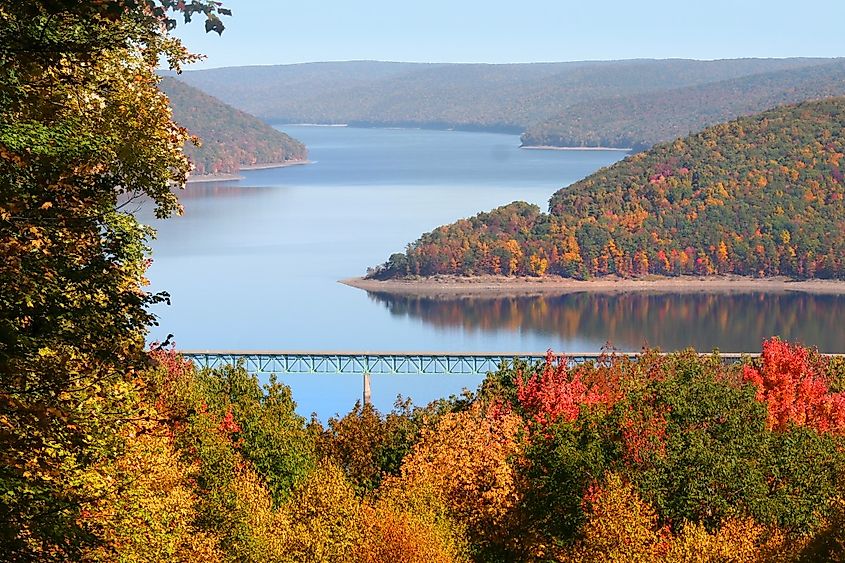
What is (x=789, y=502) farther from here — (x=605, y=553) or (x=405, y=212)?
(x=405, y=212)

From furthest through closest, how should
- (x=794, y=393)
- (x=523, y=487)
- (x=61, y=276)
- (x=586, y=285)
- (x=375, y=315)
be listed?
(x=586, y=285)
(x=375, y=315)
(x=794, y=393)
(x=523, y=487)
(x=61, y=276)

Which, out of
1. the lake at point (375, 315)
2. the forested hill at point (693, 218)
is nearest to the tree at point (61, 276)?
the lake at point (375, 315)

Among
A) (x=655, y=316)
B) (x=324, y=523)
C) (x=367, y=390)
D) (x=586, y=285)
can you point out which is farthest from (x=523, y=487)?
(x=586, y=285)

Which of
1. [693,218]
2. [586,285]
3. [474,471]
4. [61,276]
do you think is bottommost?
[586,285]

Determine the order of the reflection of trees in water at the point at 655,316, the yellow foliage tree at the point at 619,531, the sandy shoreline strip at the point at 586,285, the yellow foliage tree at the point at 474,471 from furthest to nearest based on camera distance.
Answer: the sandy shoreline strip at the point at 586,285 < the reflection of trees in water at the point at 655,316 < the yellow foliage tree at the point at 474,471 < the yellow foliage tree at the point at 619,531

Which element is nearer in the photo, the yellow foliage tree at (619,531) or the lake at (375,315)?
the yellow foliage tree at (619,531)

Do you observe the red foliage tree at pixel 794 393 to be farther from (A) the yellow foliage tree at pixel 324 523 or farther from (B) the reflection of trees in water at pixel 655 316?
(B) the reflection of trees in water at pixel 655 316

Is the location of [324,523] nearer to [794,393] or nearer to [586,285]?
[794,393]

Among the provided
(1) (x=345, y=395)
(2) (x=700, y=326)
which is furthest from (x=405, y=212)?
(1) (x=345, y=395)
